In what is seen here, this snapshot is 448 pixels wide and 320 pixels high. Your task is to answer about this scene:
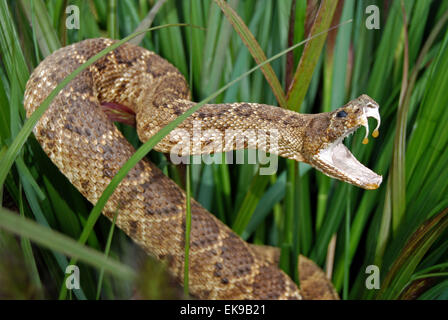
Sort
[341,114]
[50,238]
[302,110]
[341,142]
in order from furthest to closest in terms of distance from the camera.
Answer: [302,110] < [341,142] < [341,114] < [50,238]

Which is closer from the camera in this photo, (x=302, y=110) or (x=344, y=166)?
(x=344, y=166)

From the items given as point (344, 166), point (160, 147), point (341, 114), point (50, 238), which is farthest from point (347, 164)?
point (50, 238)

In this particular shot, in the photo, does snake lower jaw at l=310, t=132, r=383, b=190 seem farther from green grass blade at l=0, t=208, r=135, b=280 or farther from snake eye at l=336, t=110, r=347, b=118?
green grass blade at l=0, t=208, r=135, b=280

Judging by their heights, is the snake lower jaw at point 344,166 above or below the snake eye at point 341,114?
below

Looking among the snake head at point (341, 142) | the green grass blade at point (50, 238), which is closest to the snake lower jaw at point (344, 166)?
the snake head at point (341, 142)

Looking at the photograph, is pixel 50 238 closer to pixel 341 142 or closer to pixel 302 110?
pixel 341 142

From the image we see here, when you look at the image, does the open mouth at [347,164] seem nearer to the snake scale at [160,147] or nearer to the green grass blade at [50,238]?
the snake scale at [160,147]
